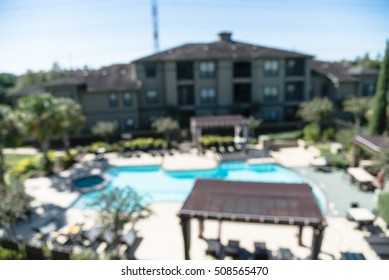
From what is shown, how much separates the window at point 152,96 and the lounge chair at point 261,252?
78.2 ft

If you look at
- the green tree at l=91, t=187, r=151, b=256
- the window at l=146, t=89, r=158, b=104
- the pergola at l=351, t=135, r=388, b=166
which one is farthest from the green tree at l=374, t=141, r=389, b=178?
the window at l=146, t=89, r=158, b=104

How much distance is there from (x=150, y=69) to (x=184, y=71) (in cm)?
376

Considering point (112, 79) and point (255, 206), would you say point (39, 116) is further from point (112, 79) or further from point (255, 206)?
point (255, 206)

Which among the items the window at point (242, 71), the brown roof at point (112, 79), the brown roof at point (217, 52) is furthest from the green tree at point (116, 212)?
the window at point (242, 71)

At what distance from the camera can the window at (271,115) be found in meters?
31.7

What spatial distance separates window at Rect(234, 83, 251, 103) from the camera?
3172 centimetres

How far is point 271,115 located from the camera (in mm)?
31828

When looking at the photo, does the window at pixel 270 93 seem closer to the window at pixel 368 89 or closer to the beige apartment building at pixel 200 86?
the beige apartment building at pixel 200 86

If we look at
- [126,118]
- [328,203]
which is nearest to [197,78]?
[126,118]

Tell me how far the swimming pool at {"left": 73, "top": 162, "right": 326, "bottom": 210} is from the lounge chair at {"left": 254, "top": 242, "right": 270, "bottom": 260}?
681cm

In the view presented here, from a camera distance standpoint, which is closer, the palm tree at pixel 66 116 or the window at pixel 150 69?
the palm tree at pixel 66 116

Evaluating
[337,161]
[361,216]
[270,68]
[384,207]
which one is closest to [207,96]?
[270,68]

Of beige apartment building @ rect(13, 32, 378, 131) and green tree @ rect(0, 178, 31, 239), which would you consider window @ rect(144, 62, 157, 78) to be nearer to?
beige apartment building @ rect(13, 32, 378, 131)

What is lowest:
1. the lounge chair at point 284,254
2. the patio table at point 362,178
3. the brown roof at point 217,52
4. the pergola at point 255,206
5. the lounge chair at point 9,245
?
the lounge chair at point 284,254
